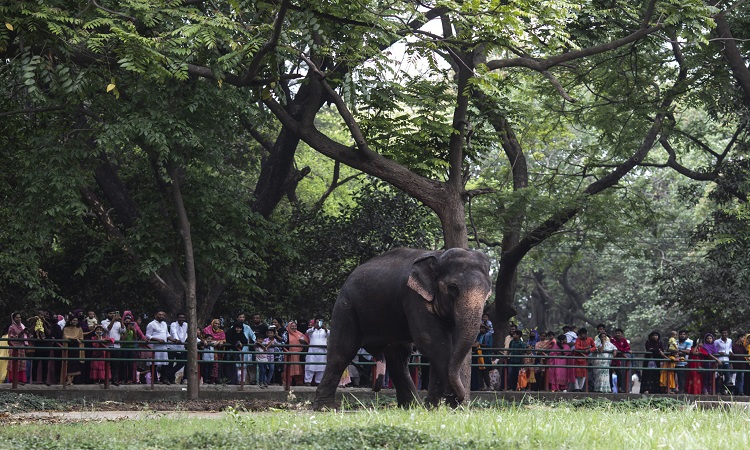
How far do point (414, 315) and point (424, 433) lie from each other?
5.53 m

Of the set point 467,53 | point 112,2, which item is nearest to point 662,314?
point 467,53

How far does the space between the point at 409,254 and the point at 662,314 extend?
30.5 meters

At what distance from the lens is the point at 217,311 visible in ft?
90.9

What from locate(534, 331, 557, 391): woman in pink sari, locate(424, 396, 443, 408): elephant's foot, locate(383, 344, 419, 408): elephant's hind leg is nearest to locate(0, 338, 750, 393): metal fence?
locate(534, 331, 557, 391): woman in pink sari

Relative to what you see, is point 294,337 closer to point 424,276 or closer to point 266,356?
point 266,356

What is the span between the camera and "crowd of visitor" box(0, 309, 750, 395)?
20.9 metres

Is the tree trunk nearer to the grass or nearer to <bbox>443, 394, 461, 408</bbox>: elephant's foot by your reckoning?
<bbox>443, 394, 461, 408</bbox>: elephant's foot

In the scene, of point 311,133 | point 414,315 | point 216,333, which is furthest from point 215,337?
point 414,315

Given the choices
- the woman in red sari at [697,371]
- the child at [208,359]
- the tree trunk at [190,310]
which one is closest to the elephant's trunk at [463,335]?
the tree trunk at [190,310]

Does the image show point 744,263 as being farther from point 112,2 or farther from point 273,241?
point 112,2

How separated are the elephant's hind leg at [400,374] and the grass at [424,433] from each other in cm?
403

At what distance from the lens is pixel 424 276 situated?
47.4ft

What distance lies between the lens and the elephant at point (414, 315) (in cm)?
1398

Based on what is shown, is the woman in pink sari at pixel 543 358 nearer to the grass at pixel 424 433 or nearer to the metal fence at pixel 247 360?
the metal fence at pixel 247 360
